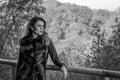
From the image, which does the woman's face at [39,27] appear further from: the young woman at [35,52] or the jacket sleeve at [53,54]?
the jacket sleeve at [53,54]

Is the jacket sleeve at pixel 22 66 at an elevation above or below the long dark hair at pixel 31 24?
below

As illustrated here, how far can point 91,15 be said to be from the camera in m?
40.9

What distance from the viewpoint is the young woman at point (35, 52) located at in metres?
2.93

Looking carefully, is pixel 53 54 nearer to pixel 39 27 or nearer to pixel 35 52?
pixel 35 52

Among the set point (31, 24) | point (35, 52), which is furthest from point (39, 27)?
point (35, 52)

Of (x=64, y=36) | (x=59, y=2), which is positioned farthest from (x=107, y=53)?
(x=59, y=2)

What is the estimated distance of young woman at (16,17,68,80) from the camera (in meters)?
2.93

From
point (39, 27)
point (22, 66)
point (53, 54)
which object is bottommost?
point (22, 66)

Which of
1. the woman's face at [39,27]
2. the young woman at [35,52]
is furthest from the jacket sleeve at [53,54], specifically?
the woman's face at [39,27]

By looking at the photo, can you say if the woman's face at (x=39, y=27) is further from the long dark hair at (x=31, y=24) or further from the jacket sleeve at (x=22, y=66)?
the jacket sleeve at (x=22, y=66)

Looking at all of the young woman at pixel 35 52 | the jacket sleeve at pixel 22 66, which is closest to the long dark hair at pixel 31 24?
the young woman at pixel 35 52

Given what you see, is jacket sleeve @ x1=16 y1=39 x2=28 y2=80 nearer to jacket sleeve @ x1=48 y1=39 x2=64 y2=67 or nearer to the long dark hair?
the long dark hair

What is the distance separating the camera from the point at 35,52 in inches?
117

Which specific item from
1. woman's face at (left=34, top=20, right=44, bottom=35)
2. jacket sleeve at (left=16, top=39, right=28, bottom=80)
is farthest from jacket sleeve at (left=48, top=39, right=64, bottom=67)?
jacket sleeve at (left=16, top=39, right=28, bottom=80)
